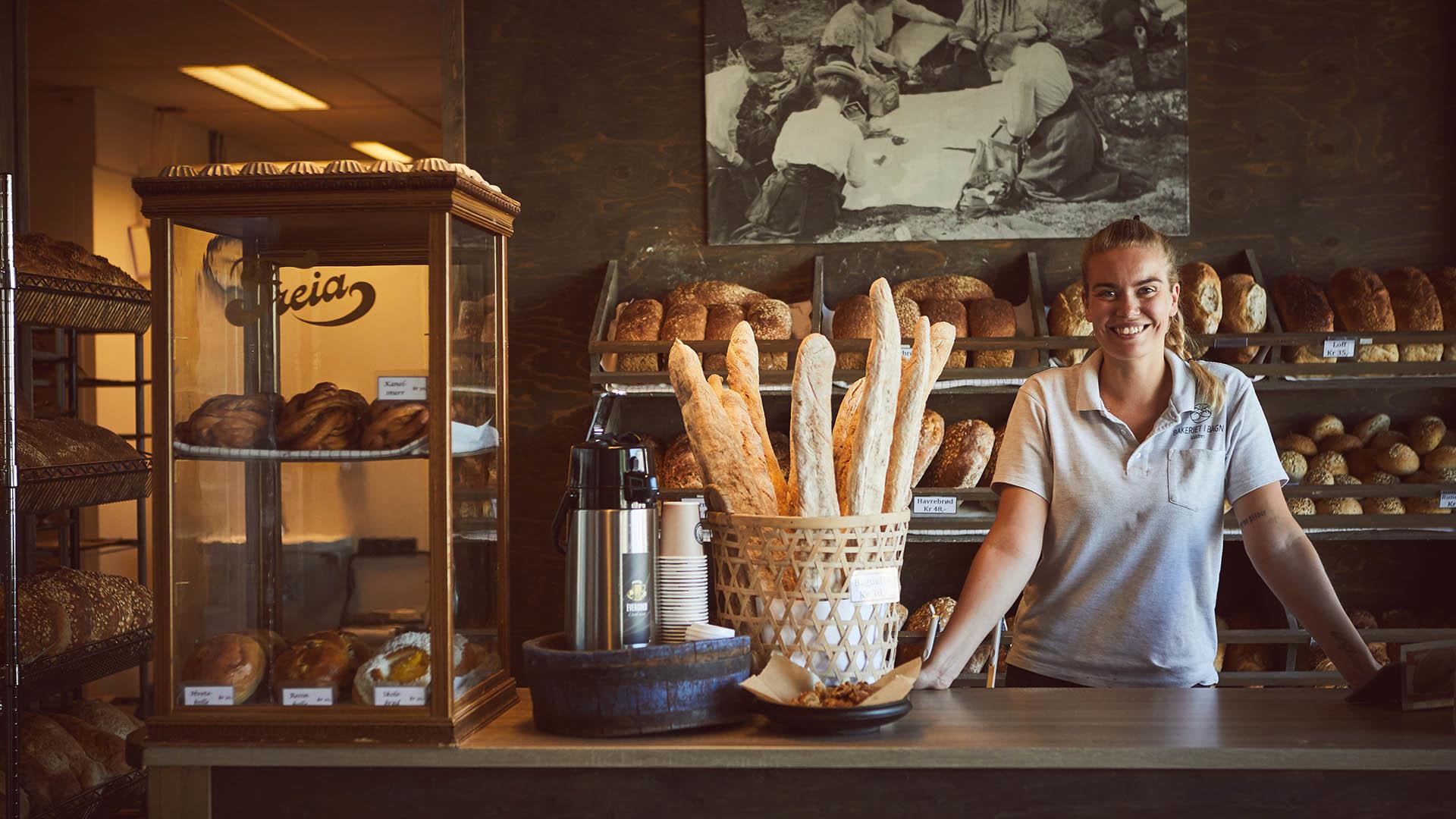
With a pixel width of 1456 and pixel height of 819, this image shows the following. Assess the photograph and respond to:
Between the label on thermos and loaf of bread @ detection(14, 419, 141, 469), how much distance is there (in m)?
1.97

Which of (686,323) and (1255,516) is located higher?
(686,323)

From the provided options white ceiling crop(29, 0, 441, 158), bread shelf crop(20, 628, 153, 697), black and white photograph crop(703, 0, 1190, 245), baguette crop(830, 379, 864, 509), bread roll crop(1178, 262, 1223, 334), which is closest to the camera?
baguette crop(830, 379, 864, 509)

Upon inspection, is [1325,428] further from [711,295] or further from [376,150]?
[376,150]

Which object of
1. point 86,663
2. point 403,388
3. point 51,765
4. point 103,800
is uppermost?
point 403,388

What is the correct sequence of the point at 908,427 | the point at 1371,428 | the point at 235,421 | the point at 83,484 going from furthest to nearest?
1. the point at 1371,428
2. the point at 83,484
3. the point at 908,427
4. the point at 235,421

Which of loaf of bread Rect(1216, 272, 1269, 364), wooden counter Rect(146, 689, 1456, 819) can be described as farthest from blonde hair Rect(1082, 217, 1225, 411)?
loaf of bread Rect(1216, 272, 1269, 364)

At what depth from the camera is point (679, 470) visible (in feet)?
10.4

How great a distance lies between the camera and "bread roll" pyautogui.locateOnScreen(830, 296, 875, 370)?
319 centimetres

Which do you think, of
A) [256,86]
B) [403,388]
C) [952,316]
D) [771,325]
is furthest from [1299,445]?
[256,86]

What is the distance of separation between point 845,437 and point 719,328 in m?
1.63

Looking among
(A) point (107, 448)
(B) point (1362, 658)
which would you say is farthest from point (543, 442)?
(B) point (1362, 658)

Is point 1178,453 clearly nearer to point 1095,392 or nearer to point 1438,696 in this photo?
point 1095,392

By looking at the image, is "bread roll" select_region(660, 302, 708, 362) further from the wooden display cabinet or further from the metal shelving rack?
the wooden display cabinet

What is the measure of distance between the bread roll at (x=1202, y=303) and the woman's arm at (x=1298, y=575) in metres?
1.26
